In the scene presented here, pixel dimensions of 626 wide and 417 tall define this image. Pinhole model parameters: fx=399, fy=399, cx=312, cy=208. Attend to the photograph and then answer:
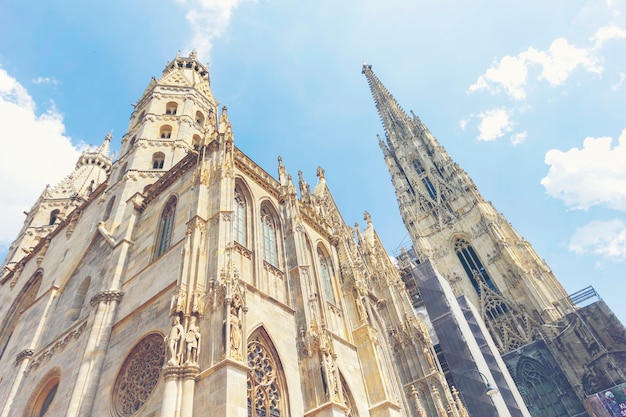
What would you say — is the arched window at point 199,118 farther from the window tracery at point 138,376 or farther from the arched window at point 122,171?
the window tracery at point 138,376

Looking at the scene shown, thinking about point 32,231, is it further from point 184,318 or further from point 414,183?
point 414,183

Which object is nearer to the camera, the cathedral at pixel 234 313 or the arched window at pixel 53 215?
the cathedral at pixel 234 313

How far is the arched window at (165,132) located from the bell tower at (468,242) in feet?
75.7

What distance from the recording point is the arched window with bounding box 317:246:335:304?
1636 cm

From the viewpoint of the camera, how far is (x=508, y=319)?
3023 cm

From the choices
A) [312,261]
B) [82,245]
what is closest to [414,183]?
[312,261]

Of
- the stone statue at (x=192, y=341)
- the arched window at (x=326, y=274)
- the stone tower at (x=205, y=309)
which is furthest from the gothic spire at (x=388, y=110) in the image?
the stone statue at (x=192, y=341)

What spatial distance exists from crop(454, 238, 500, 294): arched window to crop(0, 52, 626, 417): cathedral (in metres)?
2.55

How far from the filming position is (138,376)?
33.8 feet

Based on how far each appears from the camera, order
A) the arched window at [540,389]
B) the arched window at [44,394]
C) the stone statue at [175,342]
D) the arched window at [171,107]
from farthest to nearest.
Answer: the arched window at [540,389]
the arched window at [171,107]
the arched window at [44,394]
the stone statue at [175,342]

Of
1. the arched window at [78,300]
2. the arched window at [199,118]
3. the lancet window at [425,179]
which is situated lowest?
the arched window at [78,300]

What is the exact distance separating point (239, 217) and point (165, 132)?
10.7 metres

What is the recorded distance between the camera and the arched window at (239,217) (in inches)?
527

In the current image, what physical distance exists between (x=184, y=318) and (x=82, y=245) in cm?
1064
